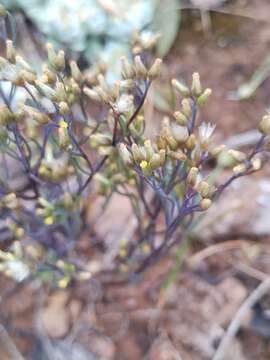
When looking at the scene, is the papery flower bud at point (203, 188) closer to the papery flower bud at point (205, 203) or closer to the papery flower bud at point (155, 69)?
the papery flower bud at point (205, 203)

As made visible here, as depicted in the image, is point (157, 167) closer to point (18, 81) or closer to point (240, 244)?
point (18, 81)

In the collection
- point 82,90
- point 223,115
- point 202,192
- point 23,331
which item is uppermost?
point 223,115

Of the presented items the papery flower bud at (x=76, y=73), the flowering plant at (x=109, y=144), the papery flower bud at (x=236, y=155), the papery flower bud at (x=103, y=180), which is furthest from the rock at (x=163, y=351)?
the papery flower bud at (x=76, y=73)

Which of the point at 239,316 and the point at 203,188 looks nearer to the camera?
the point at 203,188

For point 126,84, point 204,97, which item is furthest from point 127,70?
point 204,97

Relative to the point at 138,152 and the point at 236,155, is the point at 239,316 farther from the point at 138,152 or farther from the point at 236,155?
the point at 138,152

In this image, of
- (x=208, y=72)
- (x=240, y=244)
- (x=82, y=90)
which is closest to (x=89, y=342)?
(x=240, y=244)

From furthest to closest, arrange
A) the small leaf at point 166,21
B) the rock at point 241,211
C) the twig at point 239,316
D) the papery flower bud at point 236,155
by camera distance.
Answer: the small leaf at point 166,21 < the rock at point 241,211 < the twig at point 239,316 < the papery flower bud at point 236,155
